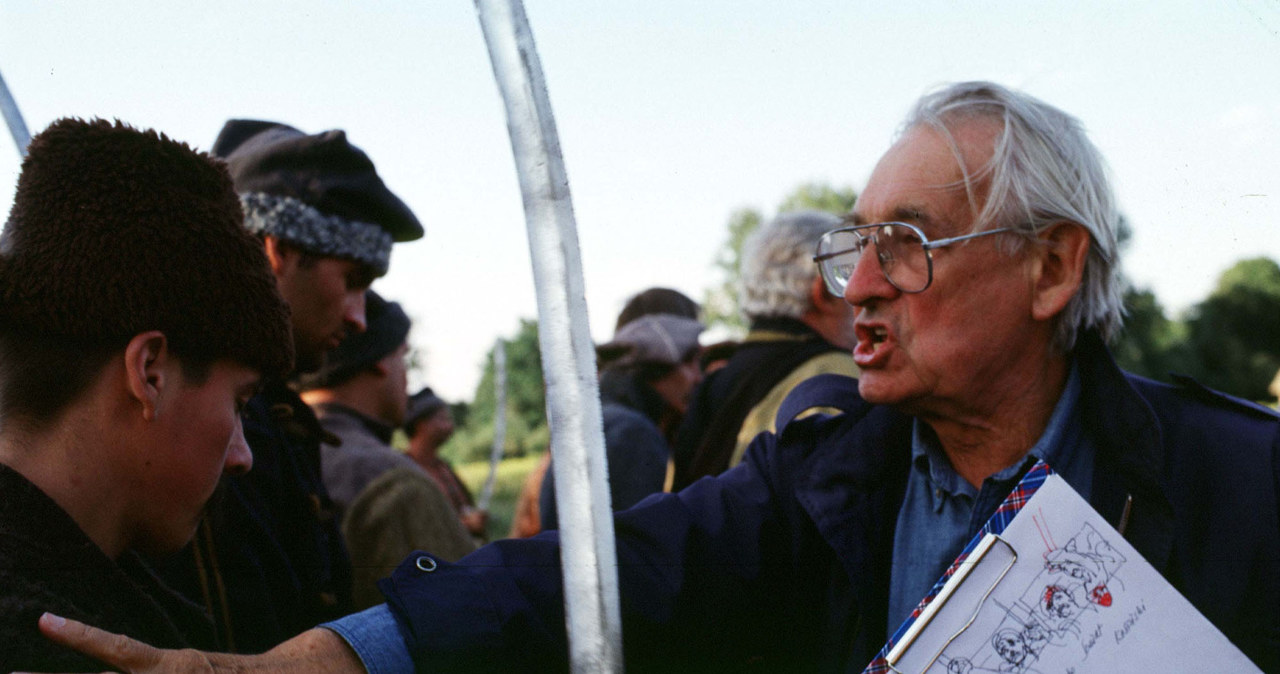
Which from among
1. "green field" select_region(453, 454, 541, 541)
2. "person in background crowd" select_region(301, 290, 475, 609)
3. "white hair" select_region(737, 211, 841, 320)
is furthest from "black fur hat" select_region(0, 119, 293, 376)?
"green field" select_region(453, 454, 541, 541)

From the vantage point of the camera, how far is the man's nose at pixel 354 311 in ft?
7.78

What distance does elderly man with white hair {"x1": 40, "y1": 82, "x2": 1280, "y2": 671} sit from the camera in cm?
147

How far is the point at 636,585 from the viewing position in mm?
1537

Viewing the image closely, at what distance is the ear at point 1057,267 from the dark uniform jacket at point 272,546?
4.88 ft

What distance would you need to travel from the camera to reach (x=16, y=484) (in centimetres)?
120

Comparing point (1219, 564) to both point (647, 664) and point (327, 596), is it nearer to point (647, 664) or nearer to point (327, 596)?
point (647, 664)

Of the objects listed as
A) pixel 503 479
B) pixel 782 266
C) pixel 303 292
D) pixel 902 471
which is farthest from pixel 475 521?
pixel 503 479

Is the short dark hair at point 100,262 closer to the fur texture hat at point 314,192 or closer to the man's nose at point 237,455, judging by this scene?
the man's nose at point 237,455

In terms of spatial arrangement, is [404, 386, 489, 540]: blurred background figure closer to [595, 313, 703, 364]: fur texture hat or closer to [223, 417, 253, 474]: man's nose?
[595, 313, 703, 364]: fur texture hat

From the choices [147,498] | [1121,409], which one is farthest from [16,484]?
[1121,409]

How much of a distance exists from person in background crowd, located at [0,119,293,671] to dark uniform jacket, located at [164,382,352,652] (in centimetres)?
31

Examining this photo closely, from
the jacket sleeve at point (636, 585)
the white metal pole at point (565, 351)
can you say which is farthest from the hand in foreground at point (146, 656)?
the white metal pole at point (565, 351)

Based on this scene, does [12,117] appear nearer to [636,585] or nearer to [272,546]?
→ [272,546]

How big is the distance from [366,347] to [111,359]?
260 centimetres
